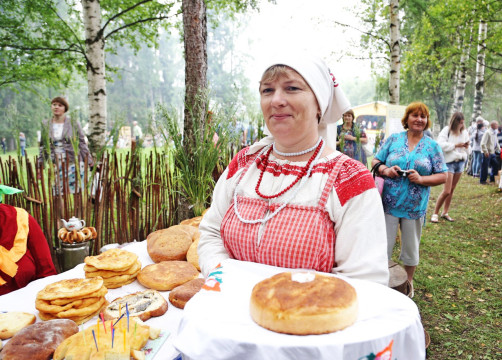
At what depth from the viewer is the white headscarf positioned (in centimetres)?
128

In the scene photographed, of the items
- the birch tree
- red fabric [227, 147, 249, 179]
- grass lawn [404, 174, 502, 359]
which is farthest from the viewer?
the birch tree

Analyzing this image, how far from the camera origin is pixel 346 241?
1206mm

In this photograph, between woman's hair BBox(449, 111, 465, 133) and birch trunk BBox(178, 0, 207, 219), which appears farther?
woman's hair BBox(449, 111, 465, 133)

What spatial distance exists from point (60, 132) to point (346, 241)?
4950 millimetres

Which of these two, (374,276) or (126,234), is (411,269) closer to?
(374,276)

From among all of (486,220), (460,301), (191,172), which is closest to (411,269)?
(460,301)

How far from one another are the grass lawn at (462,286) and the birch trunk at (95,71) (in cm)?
589

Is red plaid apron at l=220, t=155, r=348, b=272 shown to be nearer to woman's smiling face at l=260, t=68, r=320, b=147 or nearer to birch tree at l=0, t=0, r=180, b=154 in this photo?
woman's smiling face at l=260, t=68, r=320, b=147

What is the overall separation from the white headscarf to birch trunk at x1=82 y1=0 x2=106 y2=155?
5590mm

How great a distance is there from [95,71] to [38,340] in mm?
5888

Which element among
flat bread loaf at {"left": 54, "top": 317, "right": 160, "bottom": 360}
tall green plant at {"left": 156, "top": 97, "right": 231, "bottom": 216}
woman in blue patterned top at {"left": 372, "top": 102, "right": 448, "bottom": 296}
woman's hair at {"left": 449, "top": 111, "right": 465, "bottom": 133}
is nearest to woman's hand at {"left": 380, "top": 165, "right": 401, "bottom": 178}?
woman in blue patterned top at {"left": 372, "top": 102, "right": 448, "bottom": 296}

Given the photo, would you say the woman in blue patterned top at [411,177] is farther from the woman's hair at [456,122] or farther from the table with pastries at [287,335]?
the woman's hair at [456,122]

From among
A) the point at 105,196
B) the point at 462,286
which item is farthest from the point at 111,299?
the point at 462,286

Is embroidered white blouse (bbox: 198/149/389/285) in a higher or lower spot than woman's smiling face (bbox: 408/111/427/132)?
lower
